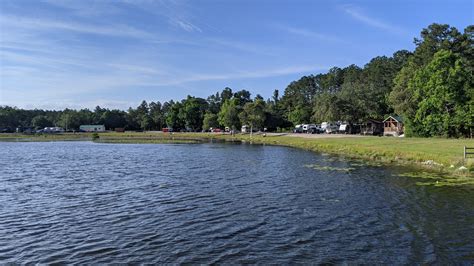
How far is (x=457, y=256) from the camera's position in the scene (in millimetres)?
11625

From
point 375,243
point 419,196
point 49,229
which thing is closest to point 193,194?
point 49,229

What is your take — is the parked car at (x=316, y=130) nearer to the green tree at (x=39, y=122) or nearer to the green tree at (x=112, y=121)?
the green tree at (x=112, y=121)

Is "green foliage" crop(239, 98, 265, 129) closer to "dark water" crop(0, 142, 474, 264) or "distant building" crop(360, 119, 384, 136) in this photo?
"distant building" crop(360, 119, 384, 136)

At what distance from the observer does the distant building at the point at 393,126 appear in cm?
8369

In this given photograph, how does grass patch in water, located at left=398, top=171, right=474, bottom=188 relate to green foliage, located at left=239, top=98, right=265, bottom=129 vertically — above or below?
below

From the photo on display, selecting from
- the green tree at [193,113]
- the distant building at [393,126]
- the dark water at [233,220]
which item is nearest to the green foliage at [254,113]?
the distant building at [393,126]

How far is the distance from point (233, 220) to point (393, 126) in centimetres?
8092

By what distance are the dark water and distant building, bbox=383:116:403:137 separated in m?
60.7

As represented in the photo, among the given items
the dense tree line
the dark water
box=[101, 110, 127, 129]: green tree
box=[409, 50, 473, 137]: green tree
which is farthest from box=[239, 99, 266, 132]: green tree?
box=[101, 110, 127, 129]: green tree

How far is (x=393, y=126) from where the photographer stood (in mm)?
87812

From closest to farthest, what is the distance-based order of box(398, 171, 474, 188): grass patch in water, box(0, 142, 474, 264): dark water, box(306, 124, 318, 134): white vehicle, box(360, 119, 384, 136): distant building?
box(0, 142, 474, 264): dark water → box(398, 171, 474, 188): grass patch in water → box(360, 119, 384, 136): distant building → box(306, 124, 318, 134): white vehicle

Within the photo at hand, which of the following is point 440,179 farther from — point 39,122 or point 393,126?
point 39,122

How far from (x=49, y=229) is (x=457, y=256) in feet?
46.9

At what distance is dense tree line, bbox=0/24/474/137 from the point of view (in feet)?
201
